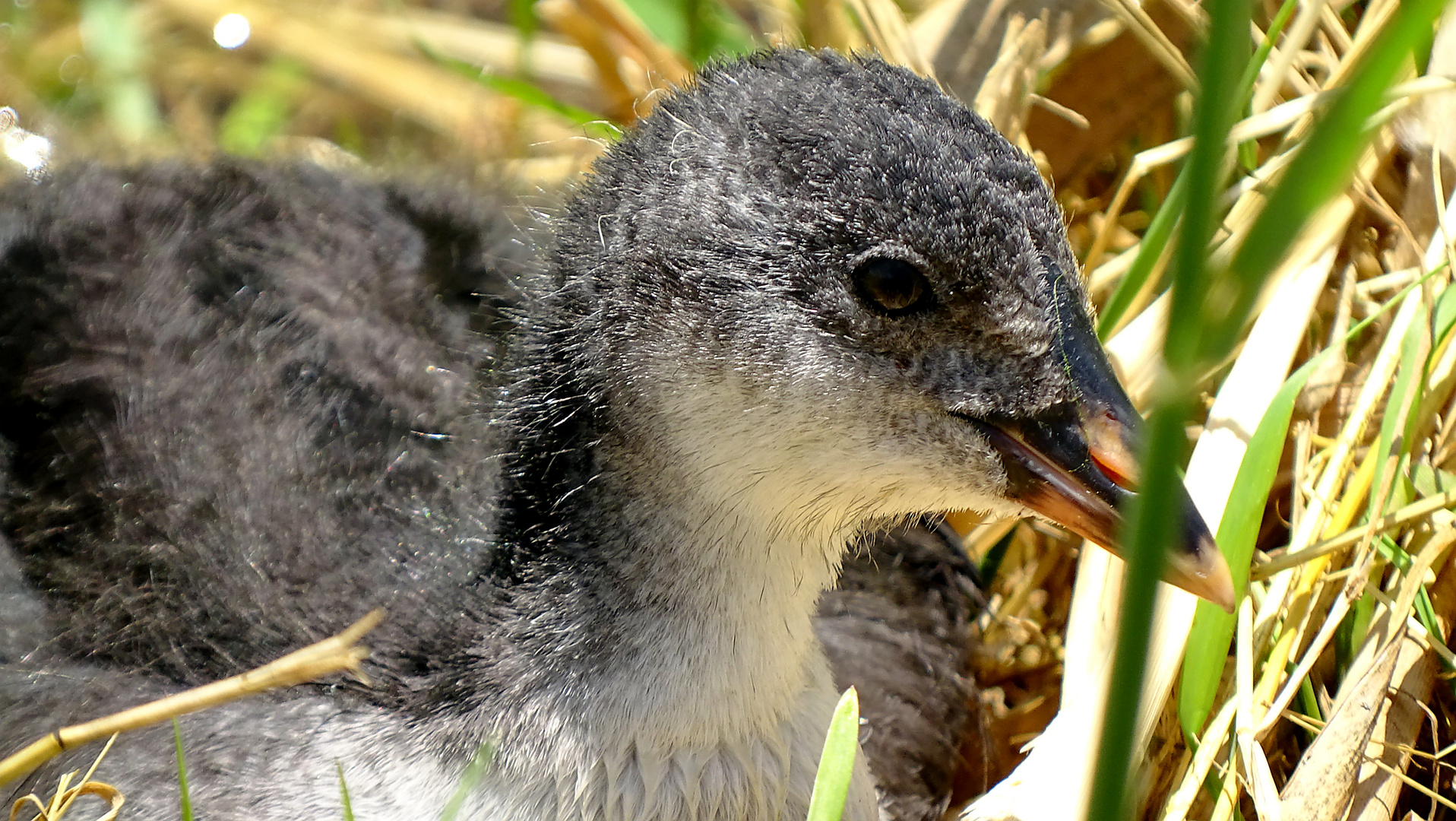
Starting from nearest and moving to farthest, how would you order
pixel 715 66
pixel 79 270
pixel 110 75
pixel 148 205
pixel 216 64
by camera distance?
pixel 715 66, pixel 79 270, pixel 148 205, pixel 110 75, pixel 216 64

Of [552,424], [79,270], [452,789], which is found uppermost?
[79,270]

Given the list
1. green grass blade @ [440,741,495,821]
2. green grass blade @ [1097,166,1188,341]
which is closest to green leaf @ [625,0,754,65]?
green grass blade @ [1097,166,1188,341]

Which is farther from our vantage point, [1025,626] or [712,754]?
[1025,626]

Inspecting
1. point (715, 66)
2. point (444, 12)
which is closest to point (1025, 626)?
point (715, 66)

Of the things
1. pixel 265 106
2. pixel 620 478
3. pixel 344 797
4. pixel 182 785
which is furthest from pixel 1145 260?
pixel 265 106

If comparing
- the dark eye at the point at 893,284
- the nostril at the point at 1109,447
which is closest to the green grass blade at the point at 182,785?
the dark eye at the point at 893,284

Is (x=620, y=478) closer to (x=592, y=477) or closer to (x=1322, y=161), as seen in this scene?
(x=592, y=477)

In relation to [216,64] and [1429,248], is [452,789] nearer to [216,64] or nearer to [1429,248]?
[1429,248]

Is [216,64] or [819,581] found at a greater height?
[216,64]
